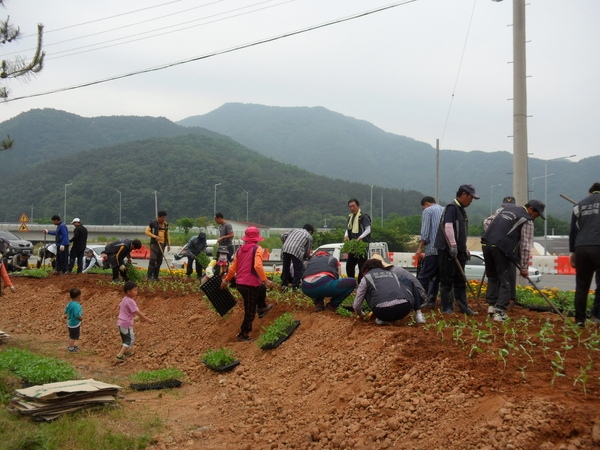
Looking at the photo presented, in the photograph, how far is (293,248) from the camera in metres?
11.5

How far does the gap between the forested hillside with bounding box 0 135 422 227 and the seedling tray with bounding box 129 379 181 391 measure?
7243 cm

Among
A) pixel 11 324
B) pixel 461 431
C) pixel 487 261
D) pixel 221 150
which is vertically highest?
pixel 221 150

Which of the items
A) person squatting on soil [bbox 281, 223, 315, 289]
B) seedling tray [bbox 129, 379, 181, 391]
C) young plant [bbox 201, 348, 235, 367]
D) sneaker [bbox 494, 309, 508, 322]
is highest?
person squatting on soil [bbox 281, 223, 315, 289]

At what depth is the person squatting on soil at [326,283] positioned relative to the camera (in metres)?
9.70

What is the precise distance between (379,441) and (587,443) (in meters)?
1.71

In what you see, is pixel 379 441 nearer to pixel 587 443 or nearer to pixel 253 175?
pixel 587 443

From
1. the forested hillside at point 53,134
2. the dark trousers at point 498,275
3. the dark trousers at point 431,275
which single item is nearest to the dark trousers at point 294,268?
the dark trousers at point 431,275

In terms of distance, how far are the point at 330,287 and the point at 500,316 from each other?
2.52 metres

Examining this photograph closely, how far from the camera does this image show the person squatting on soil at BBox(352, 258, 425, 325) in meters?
8.06

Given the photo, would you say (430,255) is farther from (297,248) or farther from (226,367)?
(226,367)

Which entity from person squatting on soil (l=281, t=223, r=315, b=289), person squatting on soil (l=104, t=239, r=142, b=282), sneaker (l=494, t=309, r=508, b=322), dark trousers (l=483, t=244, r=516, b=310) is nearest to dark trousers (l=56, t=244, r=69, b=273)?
person squatting on soil (l=104, t=239, r=142, b=282)

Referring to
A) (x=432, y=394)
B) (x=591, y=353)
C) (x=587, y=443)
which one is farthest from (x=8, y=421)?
(x=591, y=353)

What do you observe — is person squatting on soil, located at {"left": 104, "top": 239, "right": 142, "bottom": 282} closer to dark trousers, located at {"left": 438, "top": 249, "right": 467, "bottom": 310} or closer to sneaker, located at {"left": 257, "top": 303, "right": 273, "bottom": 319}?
sneaker, located at {"left": 257, "top": 303, "right": 273, "bottom": 319}

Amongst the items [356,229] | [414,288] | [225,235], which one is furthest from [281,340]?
[225,235]
